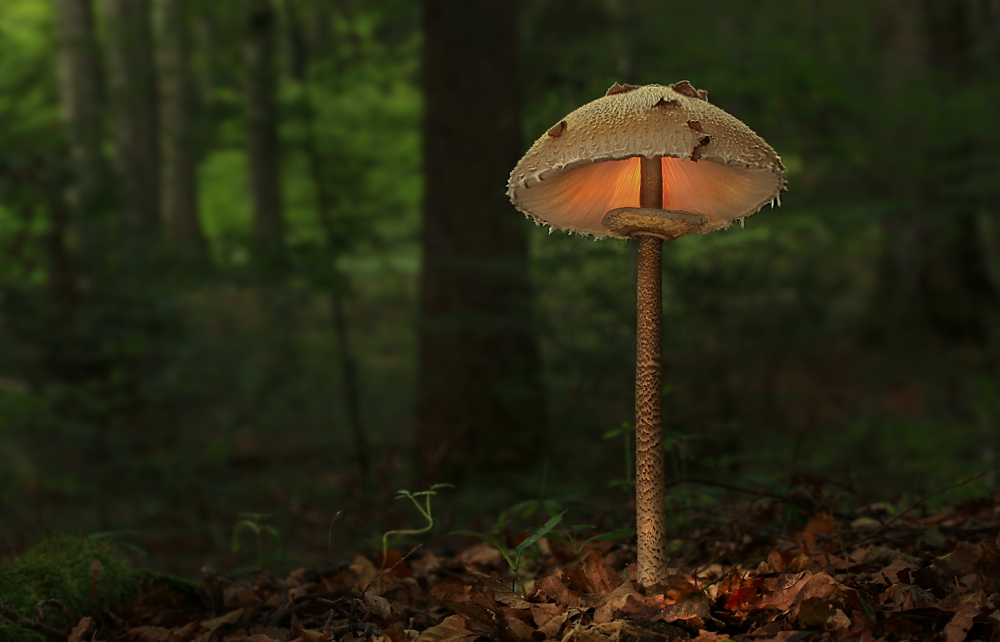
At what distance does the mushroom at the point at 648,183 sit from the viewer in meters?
2.22

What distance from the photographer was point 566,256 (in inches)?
215

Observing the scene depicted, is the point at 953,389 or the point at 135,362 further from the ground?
the point at 135,362

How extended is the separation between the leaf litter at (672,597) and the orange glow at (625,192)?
126 cm

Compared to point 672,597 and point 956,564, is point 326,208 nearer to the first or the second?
point 672,597

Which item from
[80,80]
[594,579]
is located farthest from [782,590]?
[80,80]

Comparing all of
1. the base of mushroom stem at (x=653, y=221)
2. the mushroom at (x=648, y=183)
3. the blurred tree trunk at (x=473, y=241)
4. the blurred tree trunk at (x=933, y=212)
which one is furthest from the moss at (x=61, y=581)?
the blurred tree trunk at (x=933, y=212)

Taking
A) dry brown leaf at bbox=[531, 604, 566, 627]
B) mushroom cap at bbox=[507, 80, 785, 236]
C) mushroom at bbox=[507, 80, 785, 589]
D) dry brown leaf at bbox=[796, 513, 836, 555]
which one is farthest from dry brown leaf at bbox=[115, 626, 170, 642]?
dry brown leaf at bbox=[796, 513, 836, 555]

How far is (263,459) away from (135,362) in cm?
209

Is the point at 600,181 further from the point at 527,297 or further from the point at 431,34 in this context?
the point at 431,34

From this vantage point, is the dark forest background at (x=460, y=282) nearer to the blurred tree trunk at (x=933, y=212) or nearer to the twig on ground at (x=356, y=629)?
the blurred tree trunk at (x=933, y=212)

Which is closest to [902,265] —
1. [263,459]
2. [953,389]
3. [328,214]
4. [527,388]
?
[953,389]

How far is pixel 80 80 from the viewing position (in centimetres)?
953

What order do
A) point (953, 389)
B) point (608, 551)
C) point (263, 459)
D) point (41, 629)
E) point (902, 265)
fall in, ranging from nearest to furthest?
point (41, 629)
point (608, 551)
point (263, 459)
point (953, 389)
point (902, 265)

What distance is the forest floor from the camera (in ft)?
7.23
